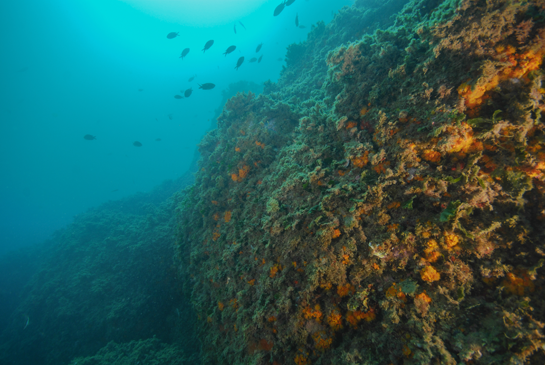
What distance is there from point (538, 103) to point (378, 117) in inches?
80.6

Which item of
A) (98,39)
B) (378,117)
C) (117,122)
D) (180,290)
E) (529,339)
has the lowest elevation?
(529,339)

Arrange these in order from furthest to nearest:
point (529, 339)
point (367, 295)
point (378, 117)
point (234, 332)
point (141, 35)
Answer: point (141, 35), point (234, 332), point (378, 117), point (367, 295), point (529, 339)

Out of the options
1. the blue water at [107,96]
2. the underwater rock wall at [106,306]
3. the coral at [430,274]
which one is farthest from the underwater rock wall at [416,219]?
the blue water at [107,96]

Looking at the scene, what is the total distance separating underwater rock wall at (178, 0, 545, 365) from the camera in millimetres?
2336

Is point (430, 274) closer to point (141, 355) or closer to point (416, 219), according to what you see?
point (416, 219)

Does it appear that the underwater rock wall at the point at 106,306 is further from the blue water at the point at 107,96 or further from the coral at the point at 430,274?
the blue water at the point at 107,96

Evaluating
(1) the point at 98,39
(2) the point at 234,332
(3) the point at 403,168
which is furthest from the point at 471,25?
(1) the point at 98,39

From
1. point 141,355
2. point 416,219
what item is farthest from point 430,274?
point 141,355

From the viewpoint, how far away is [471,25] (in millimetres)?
3248

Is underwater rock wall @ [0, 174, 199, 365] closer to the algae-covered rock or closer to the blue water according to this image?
the algae-covered rock

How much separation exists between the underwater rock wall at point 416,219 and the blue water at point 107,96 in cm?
5141

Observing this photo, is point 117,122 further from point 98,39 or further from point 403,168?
point 403,168

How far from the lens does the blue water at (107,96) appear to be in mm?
62906

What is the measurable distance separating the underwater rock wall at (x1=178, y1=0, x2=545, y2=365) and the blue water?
5141 cm
